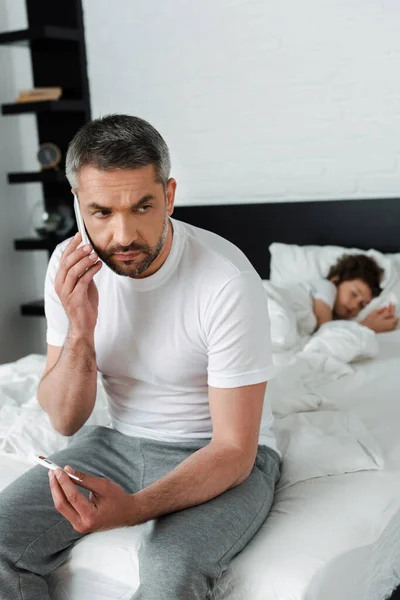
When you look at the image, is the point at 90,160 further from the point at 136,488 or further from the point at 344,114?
the point at 344,114

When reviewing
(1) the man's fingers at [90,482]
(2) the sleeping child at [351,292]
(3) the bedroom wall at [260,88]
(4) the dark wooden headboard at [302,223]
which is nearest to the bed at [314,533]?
(1) the man's fingers at [90,482]

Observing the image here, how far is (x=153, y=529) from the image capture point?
132 cm

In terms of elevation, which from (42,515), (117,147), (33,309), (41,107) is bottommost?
(33,309)

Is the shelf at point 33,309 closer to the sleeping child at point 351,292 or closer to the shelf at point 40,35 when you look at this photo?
the shelf at point 40,35

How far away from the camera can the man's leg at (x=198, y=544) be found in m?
1.22

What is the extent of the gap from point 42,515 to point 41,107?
2478mm

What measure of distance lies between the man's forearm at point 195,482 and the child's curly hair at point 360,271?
1.54 m

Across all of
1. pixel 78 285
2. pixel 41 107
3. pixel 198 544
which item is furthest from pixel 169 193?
pixel 41 107

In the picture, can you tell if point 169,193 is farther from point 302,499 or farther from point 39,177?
point 39,177

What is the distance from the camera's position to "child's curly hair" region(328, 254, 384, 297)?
113 inches

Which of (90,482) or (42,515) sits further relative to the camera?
(42,515)

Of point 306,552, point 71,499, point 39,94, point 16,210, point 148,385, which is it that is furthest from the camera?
point 16,210

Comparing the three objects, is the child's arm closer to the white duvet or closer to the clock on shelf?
the white duvet

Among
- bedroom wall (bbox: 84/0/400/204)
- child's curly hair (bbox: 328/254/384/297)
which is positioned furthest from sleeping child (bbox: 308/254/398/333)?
bedroom wall (bbox: 84/0/400/204)
